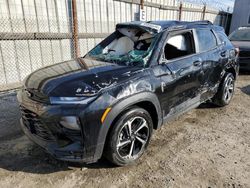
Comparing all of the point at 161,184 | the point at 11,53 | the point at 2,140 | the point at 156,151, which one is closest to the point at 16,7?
the point at 11,53

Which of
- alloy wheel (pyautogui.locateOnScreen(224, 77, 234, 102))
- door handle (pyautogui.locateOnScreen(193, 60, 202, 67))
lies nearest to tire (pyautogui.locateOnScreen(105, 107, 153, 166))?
door handle (pyautogui.locateOnScreen(193, 60, 202, 67))

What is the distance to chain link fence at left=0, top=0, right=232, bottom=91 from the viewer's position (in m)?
5.22

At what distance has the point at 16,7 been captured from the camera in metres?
5.19

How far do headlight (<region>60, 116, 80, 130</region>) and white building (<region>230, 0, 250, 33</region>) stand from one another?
690 inches

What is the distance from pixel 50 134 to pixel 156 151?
153 centimetres

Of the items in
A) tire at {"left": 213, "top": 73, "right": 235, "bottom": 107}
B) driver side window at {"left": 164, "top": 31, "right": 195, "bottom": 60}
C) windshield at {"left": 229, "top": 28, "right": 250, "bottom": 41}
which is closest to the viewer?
driver side window at {"left": 164, "top": 31, "right": 195, "bottom": 60}

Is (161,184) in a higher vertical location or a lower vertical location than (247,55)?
lower

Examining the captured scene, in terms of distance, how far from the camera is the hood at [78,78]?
2299mm

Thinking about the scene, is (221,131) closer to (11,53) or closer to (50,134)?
(50,134)

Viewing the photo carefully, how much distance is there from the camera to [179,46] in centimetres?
342

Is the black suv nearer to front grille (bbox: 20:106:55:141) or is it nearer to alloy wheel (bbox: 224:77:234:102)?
front grille (bbox: 20:106:55:141)

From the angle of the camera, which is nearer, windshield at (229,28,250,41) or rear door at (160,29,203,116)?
rear door at (160,29,203,116)

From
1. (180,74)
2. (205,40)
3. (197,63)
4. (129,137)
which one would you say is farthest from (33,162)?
(205,40)

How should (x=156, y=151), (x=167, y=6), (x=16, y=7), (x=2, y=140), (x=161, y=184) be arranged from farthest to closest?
(x=167, y=6) → (x=16, y=7) → (x=2, y=140) → (x=156, y=151) → (x=161, y=184)
